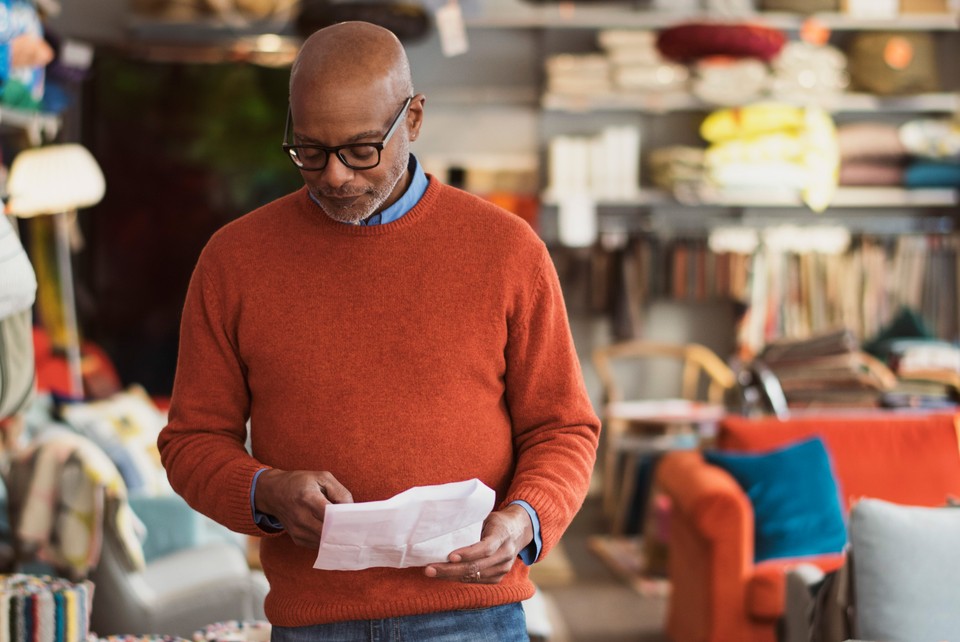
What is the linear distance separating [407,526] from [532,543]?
22 cm

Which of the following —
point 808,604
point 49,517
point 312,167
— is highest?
point 312,167

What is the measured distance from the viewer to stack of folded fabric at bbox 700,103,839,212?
654 centimetres

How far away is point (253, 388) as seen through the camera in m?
1.67

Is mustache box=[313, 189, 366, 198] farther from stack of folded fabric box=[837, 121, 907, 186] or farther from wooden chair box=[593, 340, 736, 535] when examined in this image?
stack of folded fabric box=[837, 121, 907, 186]

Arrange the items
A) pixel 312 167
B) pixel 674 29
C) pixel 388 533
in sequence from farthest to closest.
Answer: pixel 674 29
pixel 312 167
pixel 388 533

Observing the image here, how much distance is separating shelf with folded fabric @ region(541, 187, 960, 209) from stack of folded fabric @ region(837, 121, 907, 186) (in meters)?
0.08

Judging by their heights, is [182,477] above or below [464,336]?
below

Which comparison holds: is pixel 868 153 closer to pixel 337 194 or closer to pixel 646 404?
pixel 646 404

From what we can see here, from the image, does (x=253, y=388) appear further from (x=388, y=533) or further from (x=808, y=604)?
(x=808, y=604)

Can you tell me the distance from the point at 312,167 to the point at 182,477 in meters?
0.47

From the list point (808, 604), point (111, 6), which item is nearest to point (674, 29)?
point (111, 6)

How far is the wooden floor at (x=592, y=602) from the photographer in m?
4.51

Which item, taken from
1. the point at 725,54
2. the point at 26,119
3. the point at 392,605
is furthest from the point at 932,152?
the point at 392,605

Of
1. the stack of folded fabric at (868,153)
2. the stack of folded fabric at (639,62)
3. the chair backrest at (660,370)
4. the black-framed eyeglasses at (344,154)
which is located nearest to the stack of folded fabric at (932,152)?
the stack of folded fabric at (868,153)
